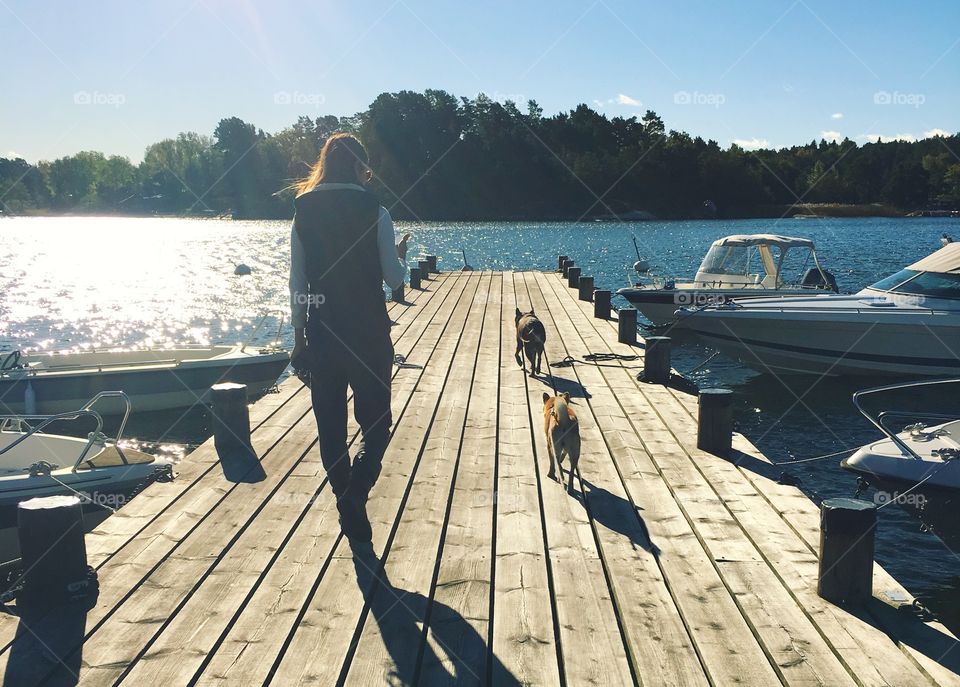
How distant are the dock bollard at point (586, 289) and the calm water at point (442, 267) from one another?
2.89 meters

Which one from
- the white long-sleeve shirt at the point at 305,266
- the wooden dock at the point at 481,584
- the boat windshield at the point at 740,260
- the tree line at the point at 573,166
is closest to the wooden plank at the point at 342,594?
the wooden dock at the point at 481,584

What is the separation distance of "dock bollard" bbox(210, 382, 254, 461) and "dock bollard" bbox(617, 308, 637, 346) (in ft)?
21.8

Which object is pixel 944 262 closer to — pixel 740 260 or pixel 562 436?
pixel 740 260

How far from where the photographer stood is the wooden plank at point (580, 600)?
11.6 ft

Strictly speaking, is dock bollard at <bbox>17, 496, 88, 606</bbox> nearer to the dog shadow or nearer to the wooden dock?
the wooden dock

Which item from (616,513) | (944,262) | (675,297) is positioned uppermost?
(944,262)

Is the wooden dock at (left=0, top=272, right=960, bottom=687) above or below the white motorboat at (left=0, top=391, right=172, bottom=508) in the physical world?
above

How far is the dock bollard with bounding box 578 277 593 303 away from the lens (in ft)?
57.4

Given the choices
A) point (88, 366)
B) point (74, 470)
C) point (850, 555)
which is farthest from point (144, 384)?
point (850, 555)

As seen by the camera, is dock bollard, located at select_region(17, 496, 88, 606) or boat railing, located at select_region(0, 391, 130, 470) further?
boat railing, located at select_region(0, 391, 130, 470)

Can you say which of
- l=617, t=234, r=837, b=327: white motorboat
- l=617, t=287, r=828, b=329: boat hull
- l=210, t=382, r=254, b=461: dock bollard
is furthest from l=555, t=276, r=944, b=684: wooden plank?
l=617, t=234, r=837, b=327: white motorboat

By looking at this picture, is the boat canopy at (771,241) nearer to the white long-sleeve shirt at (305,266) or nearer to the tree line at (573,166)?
the white long-sleeve shirt at (305,266)

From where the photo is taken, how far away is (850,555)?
4086 mm

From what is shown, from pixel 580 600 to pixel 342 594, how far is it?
3.88ft
